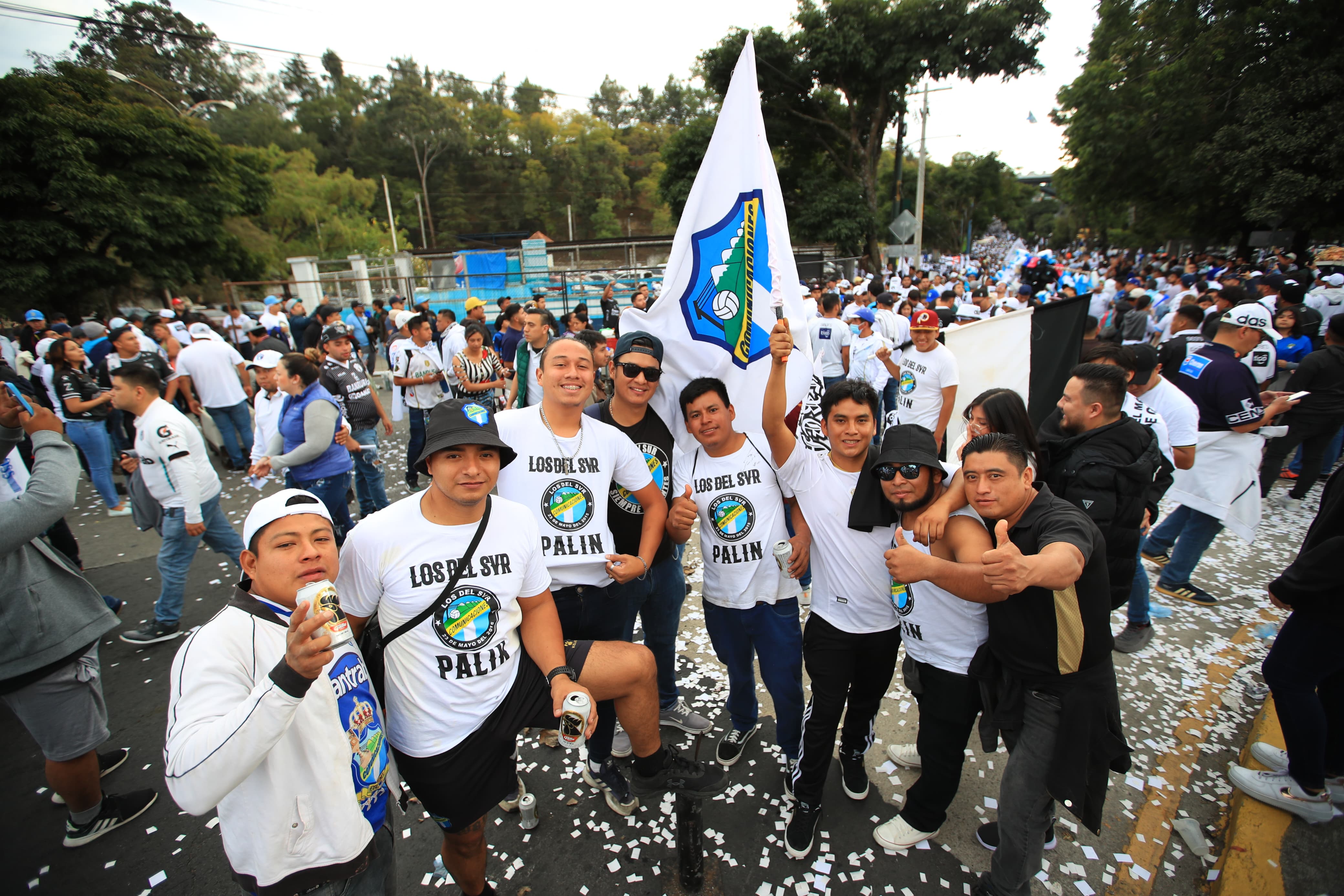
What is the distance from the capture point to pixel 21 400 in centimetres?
313

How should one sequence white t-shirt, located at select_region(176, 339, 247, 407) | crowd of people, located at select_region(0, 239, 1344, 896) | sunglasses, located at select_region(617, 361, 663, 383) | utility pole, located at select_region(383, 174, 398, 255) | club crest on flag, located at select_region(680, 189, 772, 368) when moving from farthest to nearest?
utility pole, located at select_region(383, 174, 398, 255) < white t-shirt, located at select_region(176, 339, 247, 407) < club crest on flag, located at select_region(680, 189, 772, 368) < sunglasses, located at select_region(617, 361, 663, 383) < crowd of people, located at select_region(0, 239, 1344, 896)

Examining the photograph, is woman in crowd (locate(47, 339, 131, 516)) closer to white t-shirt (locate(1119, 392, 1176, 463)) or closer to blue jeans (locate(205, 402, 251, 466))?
blue jeans (locate(205, 402, 251, 466))

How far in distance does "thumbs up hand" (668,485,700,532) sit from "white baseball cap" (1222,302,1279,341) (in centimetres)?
511

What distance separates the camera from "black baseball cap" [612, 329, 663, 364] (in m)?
3.15

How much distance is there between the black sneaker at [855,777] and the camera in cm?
313

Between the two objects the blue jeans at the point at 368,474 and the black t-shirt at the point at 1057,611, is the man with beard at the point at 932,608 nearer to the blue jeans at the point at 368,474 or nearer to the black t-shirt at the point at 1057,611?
the black t-shirt at the point at 1057,611

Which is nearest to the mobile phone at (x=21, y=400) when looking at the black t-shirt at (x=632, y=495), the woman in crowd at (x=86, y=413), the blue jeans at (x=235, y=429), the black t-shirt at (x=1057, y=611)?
the black t-shirt at (x=632, y=495)

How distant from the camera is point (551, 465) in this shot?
285 centimetres

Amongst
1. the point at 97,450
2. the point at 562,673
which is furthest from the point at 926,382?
the point at 97,450

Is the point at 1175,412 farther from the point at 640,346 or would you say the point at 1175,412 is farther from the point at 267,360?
the point at 267,360

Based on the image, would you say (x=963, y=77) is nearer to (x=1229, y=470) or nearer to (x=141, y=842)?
(x=1229, y=470)

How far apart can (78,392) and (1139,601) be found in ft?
35.3

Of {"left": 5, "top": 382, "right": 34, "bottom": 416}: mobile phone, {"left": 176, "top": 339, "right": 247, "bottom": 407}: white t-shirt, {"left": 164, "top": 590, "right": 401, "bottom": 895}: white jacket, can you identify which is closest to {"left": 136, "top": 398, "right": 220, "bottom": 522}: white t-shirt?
{"left": 5, "top": 382, "right": 34, "bottom": 416}: mobile phone

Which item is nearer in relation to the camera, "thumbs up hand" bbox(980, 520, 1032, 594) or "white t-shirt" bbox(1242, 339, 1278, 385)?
"thumbs up hand" bbox(980, 520, 1032, 594)
